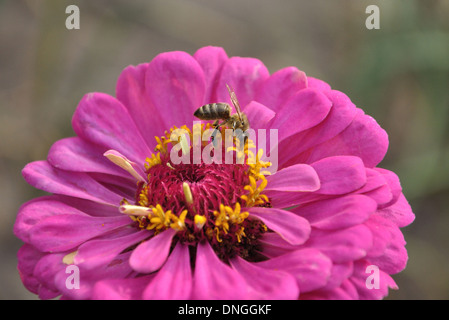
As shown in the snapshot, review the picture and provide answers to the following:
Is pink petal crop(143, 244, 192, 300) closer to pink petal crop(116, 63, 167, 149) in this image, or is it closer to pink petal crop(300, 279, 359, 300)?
pink petal crop(300, 279, 359, 300)

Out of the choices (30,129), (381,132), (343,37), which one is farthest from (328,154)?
(30,129)

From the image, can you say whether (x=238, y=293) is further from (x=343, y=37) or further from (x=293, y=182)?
(x=343, y=37)

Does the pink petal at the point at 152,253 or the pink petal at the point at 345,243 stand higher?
the pink petal at the point at 345,243

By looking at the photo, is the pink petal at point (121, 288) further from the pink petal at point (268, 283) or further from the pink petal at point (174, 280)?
the pink petal at point (268, 283)

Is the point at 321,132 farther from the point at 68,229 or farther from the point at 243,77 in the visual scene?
the point at 68,229

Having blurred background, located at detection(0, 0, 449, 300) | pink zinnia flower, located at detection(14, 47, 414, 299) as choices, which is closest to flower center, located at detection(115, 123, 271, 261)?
pink zinnia flower, located at detection(14, 47, 414, 299)

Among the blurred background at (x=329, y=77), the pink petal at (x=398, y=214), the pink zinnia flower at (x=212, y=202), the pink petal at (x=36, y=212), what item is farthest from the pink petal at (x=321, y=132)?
the blurred background at (x=329, y=77)
